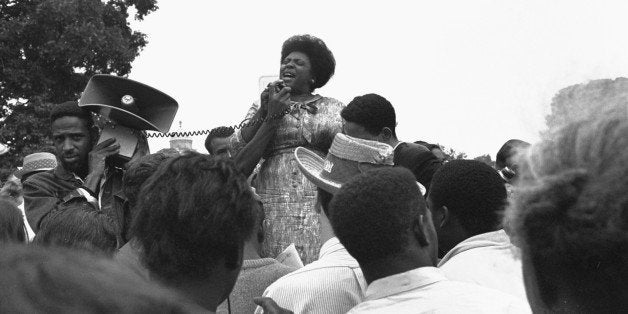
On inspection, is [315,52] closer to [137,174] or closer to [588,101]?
[137,174]

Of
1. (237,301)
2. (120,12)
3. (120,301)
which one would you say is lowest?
(237,301)

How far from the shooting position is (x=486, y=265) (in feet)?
11.9

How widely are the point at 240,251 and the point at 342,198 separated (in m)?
0.52

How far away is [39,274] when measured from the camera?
40.1 inches

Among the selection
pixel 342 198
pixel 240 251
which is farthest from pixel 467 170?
pixel 240 251

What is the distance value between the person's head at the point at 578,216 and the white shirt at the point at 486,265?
195 centimetres

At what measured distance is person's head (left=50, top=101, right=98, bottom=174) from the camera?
5121 mm

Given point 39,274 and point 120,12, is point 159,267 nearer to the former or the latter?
point 39,274

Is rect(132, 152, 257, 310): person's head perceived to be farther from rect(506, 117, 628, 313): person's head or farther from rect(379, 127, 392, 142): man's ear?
rect(379, 127, 392, 142): man's ear

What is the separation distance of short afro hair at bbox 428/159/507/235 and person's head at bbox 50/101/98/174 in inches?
89.3

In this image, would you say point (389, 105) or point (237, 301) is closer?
point (237, 301)

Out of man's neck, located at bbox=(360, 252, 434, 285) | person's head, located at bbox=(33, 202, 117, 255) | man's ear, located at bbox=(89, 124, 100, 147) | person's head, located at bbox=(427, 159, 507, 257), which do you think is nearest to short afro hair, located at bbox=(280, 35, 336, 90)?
man's ear, located at bbox=(89, 124, 100, 147)

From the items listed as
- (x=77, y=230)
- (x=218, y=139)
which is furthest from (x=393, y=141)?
(x=77, y=230)

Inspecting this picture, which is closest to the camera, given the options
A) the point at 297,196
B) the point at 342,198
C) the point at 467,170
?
the point at 342,198
